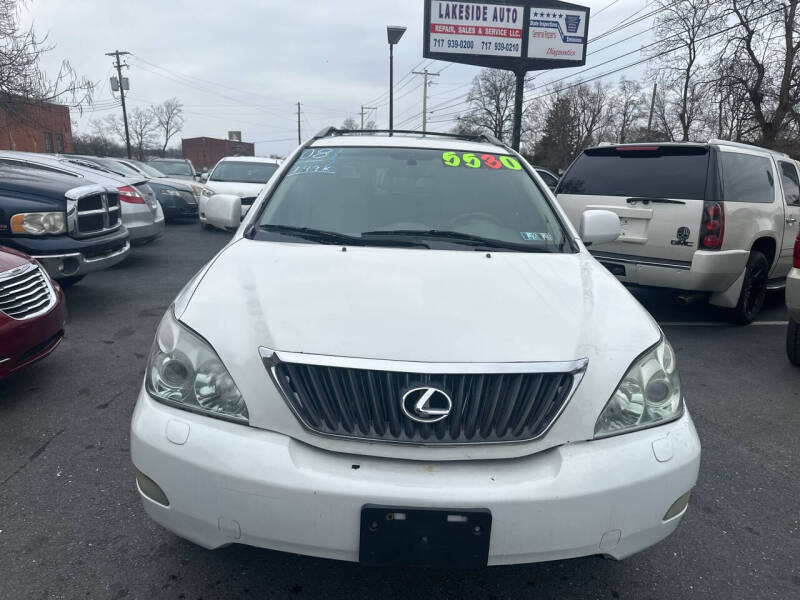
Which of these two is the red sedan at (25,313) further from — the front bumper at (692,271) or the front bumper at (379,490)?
the front bumper at (692,271)

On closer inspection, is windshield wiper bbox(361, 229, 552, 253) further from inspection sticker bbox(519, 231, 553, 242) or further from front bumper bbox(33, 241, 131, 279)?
front bumper bbox(33, 241, 131, 279)

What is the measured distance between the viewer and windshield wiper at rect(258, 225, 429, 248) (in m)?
2.58

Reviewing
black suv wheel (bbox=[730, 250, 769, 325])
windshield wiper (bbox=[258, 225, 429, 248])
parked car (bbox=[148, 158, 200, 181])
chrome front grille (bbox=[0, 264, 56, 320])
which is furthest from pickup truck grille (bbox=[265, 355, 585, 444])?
parked car (bbox=[148, 158, 200, 181])

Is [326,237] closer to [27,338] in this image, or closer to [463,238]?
[463,238]

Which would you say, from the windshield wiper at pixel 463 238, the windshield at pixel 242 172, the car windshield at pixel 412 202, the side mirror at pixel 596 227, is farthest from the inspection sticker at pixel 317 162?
the windshield at pixel 242 172

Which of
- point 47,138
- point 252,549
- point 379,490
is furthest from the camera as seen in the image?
point 47,138

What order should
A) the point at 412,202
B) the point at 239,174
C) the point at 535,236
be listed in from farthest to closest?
the point at 239,174 → the point at 412,202 → the point at 535,236

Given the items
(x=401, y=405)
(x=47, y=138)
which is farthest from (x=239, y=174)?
(x=47, y=138)

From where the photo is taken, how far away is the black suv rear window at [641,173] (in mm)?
5438

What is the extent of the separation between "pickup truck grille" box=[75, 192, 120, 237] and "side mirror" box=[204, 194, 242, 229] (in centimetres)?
277

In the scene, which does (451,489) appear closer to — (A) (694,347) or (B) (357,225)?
(B) (357,225)

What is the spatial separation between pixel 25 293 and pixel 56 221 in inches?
80.5

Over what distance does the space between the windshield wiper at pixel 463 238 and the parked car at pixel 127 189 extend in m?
5.13

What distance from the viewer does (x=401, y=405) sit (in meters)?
1.66
